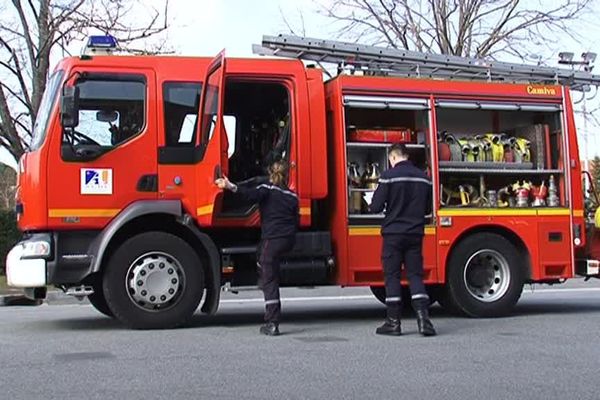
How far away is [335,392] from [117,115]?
4.17 m

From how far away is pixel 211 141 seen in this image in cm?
845

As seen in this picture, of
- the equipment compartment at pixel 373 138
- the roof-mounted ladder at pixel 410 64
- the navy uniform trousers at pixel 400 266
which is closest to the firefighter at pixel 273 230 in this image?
the navy uniform trousers at pixel 400 266

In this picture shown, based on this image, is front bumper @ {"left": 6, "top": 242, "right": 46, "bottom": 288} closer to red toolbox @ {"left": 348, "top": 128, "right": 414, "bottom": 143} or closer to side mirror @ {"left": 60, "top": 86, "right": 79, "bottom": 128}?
side mirror @ {"left": 60, "top": 86, "right": 79, "bottom": 128}

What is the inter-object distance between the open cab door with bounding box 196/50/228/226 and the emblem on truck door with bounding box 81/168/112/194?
3.02 feet

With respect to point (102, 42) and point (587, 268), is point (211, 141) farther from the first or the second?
point (587, 268)

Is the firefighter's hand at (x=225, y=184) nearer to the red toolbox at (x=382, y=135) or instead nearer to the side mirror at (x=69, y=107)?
the side mirror at (x=69, y=107)

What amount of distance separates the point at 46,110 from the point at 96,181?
0.95 metres

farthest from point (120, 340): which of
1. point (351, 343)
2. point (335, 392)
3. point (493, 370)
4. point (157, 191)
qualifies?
point (493, 370)

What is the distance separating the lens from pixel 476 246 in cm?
959

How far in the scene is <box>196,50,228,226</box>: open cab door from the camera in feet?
27.1

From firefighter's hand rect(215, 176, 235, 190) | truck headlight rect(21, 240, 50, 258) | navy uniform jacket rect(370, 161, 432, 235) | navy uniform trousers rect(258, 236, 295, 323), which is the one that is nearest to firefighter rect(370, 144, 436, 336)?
navy uniform jacket rect(370, 161, 432, 235)

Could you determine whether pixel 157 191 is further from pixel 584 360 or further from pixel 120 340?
pixel 584 360

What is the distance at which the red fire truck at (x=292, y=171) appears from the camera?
8.37m

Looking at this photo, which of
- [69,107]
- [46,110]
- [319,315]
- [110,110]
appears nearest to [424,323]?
[319,315]
